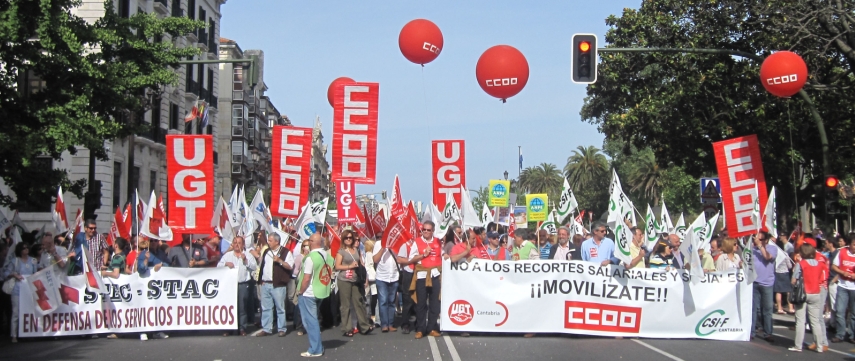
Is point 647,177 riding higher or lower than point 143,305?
higher

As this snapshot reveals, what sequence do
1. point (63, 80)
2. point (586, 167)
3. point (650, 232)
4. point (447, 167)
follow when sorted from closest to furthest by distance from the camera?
point (63, 80) < point (650, 232) < point (447, 167) < point (586, 167)

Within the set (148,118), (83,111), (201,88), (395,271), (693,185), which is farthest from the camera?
(693,185)

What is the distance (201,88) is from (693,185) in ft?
109

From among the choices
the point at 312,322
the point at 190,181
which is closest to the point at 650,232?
the point at 190,181

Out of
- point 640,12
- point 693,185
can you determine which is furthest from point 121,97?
point 693,185

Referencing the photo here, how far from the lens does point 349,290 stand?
1355cm

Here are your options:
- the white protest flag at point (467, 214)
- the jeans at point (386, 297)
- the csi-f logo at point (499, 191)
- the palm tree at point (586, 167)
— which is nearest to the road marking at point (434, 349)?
the jeans at point (386, 297)

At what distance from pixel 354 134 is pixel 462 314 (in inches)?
155

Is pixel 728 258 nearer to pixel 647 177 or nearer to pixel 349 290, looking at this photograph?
pixel 349 290

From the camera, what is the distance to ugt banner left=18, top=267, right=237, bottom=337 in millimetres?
12977

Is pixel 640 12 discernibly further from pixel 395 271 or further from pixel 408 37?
pixel 395 271

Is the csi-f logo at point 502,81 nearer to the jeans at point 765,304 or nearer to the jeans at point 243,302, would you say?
the jeans at point 765,304

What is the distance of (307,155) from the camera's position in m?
17.8

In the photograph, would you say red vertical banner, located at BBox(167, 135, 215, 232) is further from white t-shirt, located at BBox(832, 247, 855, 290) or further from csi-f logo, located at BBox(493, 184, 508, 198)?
csi-f logo, located at BBox(493, 184, 508, 198)
